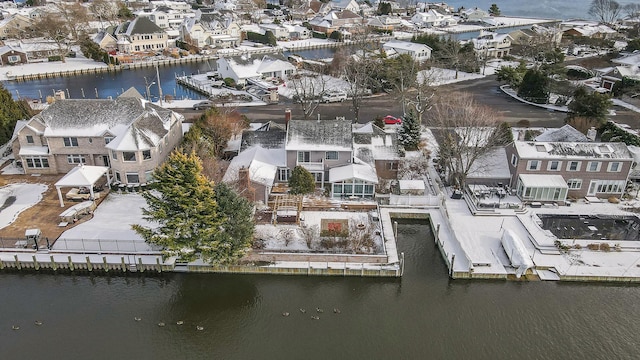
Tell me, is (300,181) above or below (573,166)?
below

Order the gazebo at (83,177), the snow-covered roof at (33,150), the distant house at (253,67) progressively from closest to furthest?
the gazebo at (83,177) → the snow-covered roof at (33,150) → the distant house at (253,67)

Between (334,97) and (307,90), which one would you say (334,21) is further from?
(334,97)

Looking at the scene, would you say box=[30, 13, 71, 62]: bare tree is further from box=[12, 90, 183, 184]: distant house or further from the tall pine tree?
the tall pine tree

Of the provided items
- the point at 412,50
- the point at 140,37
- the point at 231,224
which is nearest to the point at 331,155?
the point at 231,224

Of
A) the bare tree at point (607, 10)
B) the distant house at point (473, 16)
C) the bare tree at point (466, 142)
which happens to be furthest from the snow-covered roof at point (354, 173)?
the bare tree at point (607, 10)

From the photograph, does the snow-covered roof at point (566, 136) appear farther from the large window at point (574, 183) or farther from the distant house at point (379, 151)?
the distant house at point (379, 151)

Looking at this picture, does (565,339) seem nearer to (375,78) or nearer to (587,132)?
(587,132)

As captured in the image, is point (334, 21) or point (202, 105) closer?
point (202, 105)
